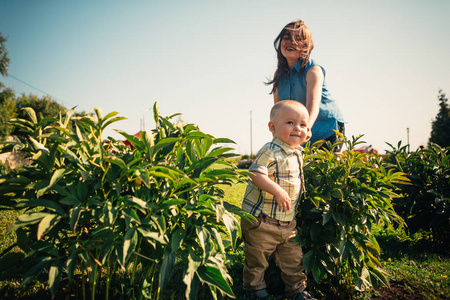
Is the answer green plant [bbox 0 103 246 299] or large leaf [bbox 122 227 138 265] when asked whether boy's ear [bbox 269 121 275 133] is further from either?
large leaf [bbox 122 227 138 265]

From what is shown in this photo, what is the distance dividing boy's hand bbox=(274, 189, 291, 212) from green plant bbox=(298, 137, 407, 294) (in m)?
0.21

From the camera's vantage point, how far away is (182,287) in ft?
7.55

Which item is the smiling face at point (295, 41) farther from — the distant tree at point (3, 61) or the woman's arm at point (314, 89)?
the distant tree at point (3, 61)

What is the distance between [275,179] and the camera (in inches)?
88.8

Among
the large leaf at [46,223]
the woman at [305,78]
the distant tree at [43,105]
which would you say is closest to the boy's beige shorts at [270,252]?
the woman at [305,78]

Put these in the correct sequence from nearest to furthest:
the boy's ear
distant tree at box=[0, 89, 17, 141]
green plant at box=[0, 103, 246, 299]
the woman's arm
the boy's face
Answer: green plant at box=[0, 103, 246, 299], the boy's face, the boy's ear, the woman's arm, distant tree at box=[0, 89, 17, 141]

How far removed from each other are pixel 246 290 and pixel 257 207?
72 centimetres

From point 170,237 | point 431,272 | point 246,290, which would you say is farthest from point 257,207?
point 431,272

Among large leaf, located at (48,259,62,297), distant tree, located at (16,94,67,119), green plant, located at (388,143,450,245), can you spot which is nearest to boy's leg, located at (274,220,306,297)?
large leaf, located at (48,259,62,297)

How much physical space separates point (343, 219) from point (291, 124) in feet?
2.78

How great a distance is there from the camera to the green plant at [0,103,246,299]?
134 centimetres

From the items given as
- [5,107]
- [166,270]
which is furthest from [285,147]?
[5,107]

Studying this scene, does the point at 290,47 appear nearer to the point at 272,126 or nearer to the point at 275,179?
the point at 272,126

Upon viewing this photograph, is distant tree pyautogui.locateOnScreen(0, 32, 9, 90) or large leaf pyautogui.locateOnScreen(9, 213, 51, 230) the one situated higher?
distant tree pyautogui.locateOnScreen(0, 32, 9, 90)
